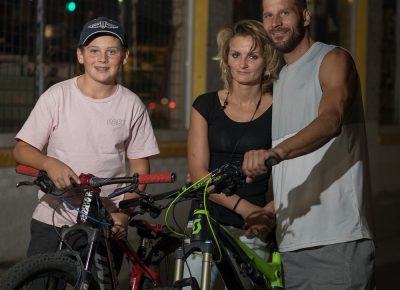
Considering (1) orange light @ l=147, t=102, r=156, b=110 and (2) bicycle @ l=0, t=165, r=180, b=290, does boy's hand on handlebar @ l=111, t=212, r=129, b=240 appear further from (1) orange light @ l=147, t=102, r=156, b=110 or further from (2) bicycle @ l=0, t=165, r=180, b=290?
(1) orange light @ l=147, t=102, r=156, b=110

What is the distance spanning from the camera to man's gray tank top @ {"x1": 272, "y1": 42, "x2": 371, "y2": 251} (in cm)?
411

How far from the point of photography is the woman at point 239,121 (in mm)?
4715

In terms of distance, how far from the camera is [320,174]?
4.13 m

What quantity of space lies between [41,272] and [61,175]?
42cm

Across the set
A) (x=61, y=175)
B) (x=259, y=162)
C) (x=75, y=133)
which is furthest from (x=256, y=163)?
(x=75, y=133)

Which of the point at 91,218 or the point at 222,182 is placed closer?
the point at 222,182

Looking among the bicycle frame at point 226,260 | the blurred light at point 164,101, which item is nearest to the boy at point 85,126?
the bicycle frame at point 226,260

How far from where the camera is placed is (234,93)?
4844 mm

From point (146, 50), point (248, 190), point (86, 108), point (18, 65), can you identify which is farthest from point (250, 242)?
point (146, 50)

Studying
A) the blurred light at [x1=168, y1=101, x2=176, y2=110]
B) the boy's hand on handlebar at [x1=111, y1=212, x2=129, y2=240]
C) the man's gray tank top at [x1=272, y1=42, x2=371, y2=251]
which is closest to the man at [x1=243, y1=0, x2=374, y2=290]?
the man's gray tank top at [x1=272, y1=42, x2=371, y2=251]

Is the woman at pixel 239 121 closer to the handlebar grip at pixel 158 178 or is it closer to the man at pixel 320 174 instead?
the man at pixel 320 174

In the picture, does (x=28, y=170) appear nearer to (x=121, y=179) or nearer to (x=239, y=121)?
(x=121, y=179)

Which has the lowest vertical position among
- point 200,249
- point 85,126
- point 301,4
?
point 200,249

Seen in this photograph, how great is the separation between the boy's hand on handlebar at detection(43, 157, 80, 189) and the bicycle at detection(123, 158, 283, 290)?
0.25m
